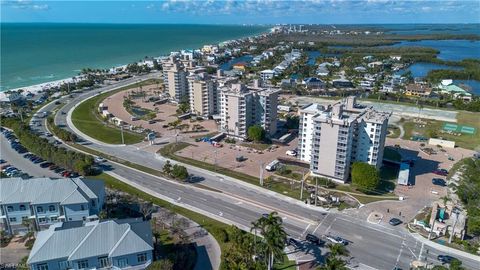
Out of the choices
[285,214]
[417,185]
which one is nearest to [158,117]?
[285,214]

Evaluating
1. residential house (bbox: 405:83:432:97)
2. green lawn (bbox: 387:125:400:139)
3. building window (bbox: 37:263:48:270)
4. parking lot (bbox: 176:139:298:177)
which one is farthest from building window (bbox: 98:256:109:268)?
residential house (bbox: 405:83:432:97)

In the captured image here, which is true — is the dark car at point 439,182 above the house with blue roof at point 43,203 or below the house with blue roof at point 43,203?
below

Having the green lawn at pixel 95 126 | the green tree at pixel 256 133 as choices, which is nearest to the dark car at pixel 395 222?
the green tree at pixel 256 133

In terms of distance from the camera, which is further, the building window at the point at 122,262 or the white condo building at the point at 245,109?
the white condo building at the point at 245,109

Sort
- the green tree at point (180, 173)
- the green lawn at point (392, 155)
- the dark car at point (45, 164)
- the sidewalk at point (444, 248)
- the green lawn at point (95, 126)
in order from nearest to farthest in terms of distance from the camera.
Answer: the sidewalk at point (444, 248)
the green tree at point (180, 173)
the dark car at point (45, 164)
the green lawn at point (392, 155)
the green lawn at point (95, 126)

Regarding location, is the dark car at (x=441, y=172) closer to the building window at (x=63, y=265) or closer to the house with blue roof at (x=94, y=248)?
the house with blue roof at (x=94, y=248)

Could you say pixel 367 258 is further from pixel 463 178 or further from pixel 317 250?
pixel 463 178
